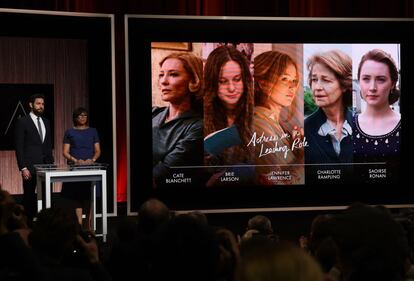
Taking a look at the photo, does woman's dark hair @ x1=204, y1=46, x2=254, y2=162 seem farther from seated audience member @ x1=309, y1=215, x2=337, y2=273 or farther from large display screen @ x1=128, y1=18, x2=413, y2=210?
seated audience member @ x1=309, y1=215, x2=337, y2=273

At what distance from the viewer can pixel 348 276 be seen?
63.4 inches

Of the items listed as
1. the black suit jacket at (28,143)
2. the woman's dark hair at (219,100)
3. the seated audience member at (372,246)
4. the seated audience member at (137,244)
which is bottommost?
the seated audience member at (137,244)

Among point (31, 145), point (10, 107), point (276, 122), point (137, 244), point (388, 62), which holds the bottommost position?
point (137, 244)

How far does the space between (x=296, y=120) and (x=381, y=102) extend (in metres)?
0.87

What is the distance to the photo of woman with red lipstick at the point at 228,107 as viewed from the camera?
21.9ft

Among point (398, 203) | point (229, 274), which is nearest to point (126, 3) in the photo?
point (398, 203)

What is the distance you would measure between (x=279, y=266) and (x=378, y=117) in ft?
19.7

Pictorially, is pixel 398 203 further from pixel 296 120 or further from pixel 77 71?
pixel 77 71

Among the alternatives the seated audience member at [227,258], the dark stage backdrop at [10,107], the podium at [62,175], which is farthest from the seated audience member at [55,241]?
the dark stage backdrop at [10,107]

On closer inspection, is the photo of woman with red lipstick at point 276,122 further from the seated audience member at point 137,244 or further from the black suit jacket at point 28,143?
the seated audience member at point 137,244

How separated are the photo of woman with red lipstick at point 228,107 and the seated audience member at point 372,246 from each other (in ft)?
16.7

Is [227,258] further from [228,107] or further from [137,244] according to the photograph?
[228,107]

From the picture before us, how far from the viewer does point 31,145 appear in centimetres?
587

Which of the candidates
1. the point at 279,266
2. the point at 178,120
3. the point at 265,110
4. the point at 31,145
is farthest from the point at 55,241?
the point at 265,110
